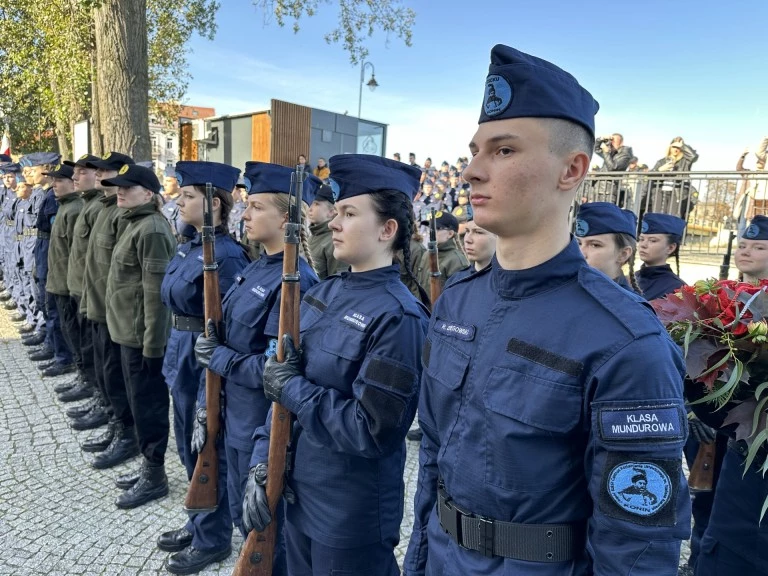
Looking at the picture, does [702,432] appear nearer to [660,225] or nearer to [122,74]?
[660,225]

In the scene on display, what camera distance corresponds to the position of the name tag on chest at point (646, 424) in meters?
1.19

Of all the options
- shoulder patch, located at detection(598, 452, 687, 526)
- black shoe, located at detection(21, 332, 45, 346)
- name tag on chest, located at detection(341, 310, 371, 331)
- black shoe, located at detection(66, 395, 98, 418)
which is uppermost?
name tag on chest, located at detection(341, 310, 371, 331)

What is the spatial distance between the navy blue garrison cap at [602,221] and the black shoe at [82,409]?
188 inches

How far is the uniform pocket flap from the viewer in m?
1.27

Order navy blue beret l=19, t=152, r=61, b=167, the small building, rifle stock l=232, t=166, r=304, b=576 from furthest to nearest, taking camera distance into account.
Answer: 1. the small building
2. navy blue beret l=19, t=152, r=61, b=167
3. rifle stock l=232, t=166, r=304, b=576

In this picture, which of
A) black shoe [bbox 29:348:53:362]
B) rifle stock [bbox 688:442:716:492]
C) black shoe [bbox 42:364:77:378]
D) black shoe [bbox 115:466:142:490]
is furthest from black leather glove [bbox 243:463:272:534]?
black shoe [bbox 29:348:53:362]

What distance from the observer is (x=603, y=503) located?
1.22 meters

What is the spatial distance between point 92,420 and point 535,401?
199 inches

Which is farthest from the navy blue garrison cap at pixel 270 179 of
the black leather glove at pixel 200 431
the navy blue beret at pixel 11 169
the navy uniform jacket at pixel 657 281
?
the navy blue beret at pixel 11 169

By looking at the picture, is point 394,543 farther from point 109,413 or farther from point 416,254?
point 416,254

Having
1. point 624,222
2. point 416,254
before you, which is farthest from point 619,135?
point 624,222

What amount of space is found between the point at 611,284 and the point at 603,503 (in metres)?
0.52

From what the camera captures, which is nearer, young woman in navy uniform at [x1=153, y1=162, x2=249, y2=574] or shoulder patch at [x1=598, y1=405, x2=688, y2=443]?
shoulder patch at [x1=598, y1=405, x2=688, y2=443]

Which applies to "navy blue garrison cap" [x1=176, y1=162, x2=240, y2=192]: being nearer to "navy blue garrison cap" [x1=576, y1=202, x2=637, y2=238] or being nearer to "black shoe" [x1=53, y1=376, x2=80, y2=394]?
"navy blue garrison cap" [x1=576, y1=202, x2=637, y2=238]
